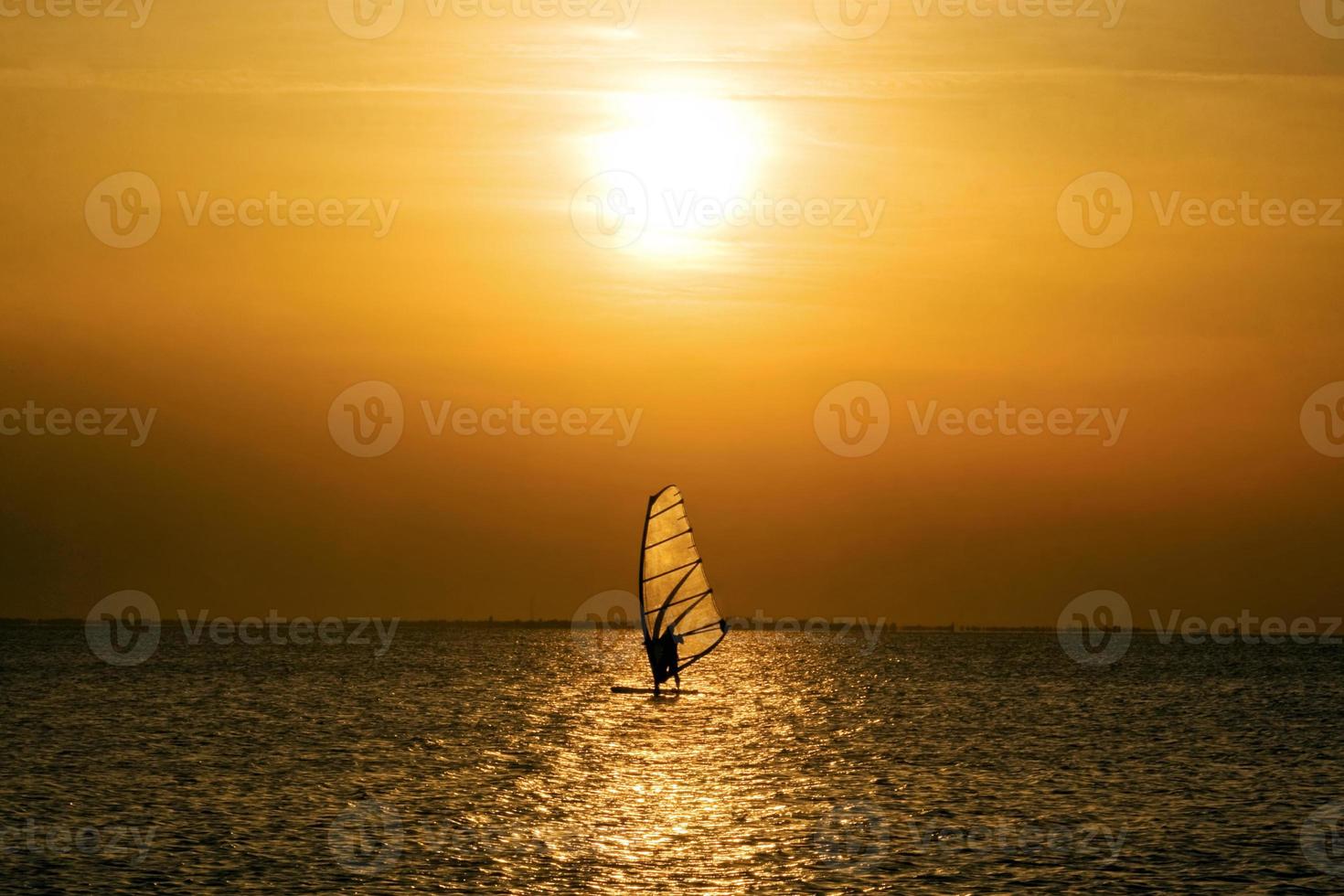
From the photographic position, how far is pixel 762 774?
56.8 m

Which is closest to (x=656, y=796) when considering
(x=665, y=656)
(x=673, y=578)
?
(x=673, y=578)

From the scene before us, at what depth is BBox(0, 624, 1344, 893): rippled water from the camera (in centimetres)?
3619

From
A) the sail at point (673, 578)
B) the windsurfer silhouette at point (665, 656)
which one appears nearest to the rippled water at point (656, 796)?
the windsurfer silhouette at point (665, 656)

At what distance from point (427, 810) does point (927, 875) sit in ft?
56.5

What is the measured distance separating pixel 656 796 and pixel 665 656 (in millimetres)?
40357

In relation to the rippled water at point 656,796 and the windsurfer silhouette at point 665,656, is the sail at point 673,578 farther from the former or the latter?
the rippled water at point 656,796

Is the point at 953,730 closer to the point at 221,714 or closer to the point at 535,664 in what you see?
the point at 221,714

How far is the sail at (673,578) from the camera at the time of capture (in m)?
80.6

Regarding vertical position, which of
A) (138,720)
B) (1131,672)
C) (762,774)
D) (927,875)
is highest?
(1131,672)

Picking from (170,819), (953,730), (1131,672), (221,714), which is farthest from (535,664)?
(170,819)

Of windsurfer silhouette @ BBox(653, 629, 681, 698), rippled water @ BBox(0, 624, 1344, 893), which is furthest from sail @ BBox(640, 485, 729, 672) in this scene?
rippled water @ BBox(0, 624, 1344, 893)

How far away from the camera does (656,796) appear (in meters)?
49.0

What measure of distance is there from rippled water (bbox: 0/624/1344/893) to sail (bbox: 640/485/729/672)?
19.4 feet

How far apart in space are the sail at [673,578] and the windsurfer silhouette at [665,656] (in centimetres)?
49
